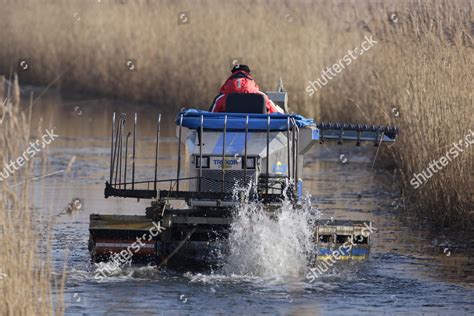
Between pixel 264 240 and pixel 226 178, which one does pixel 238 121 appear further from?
pixel 264 240

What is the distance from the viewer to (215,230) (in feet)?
43.1

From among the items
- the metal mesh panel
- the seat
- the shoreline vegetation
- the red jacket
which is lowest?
the metal mesh panel

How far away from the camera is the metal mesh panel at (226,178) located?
13.1 meters

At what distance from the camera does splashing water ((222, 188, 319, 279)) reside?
12.8m

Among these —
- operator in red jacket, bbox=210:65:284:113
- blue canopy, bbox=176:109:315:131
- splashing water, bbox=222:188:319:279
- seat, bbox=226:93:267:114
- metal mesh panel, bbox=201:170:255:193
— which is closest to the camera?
splashing water, bbox=222:188:319:279

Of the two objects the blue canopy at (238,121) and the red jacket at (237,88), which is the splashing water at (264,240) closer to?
the blue canopy at (238,121)

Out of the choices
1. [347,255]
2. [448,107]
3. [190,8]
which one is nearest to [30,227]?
[347,255]

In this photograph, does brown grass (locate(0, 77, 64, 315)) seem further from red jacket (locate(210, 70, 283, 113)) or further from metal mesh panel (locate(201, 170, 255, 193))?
red jacket (locate(210, 70, 283, 113))

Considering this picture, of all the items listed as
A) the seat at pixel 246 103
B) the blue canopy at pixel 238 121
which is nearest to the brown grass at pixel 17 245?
the blue canopy at pixel 238 121

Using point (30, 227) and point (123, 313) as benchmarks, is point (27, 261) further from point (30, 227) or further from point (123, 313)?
point (123, 313)

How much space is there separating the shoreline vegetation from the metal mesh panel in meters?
3.49

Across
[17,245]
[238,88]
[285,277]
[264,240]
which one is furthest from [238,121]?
[17,245]

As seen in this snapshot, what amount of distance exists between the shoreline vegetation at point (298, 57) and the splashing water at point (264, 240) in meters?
3.36

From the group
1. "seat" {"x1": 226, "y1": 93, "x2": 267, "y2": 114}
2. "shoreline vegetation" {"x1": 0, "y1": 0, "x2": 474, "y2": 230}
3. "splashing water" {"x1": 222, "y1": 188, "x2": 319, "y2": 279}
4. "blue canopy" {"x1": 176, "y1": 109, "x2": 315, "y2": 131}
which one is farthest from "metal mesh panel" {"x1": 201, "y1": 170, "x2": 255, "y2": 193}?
"shoreline vegetation" {"x1": 0, "y1": 0, "x2": 474, "y2": 230}
